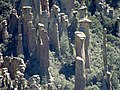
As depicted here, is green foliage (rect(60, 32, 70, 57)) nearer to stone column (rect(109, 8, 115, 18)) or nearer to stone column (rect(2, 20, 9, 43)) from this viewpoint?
stone column (rect(2, 20, 9, 43))

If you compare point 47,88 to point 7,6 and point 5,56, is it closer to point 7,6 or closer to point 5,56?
point 5,56

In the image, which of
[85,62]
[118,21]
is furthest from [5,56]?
[118,21]

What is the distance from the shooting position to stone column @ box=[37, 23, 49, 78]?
6084 centimetres

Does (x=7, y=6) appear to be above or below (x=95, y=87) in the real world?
above

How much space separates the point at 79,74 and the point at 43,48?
3.46 m

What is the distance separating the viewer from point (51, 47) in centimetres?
6319

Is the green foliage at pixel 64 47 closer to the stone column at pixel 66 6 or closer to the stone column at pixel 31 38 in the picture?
the stone column at pixel 31 38

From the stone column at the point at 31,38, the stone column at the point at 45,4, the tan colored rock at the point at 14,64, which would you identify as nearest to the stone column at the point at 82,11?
the stone column at the point at 45,4

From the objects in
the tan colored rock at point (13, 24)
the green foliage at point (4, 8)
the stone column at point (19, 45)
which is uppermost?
the green foliage at point (4, 8)

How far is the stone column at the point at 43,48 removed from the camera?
60.8 m

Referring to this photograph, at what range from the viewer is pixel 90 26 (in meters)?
67.8

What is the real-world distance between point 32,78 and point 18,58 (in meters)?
3.14

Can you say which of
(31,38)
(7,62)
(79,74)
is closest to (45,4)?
(31,38)

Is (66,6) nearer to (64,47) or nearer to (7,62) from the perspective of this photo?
(64,47)
